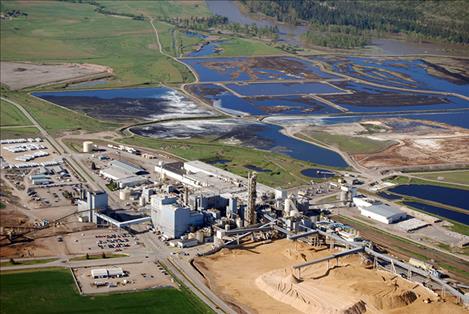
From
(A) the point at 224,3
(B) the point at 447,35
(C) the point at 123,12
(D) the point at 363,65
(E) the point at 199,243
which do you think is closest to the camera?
(E) the point at 199,243

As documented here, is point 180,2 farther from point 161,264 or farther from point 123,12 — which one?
point 161,264

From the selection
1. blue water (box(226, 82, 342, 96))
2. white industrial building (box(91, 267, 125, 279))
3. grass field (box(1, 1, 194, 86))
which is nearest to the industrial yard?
white industrial building (box(91, 267, 125, 279))

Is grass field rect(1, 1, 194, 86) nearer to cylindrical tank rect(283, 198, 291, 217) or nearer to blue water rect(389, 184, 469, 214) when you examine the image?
blue water rect(389, 184, 469, 214)

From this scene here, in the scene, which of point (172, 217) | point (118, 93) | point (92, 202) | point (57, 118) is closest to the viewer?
point (172, 217)

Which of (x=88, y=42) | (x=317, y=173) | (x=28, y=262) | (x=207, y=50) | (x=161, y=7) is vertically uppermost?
(x=161, y=7)

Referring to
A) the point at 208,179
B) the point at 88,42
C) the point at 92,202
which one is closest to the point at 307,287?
the point at 92,202

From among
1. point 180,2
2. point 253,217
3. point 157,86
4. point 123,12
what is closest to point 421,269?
point 253,217

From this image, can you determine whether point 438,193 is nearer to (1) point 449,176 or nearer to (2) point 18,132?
(1) point 449,176
